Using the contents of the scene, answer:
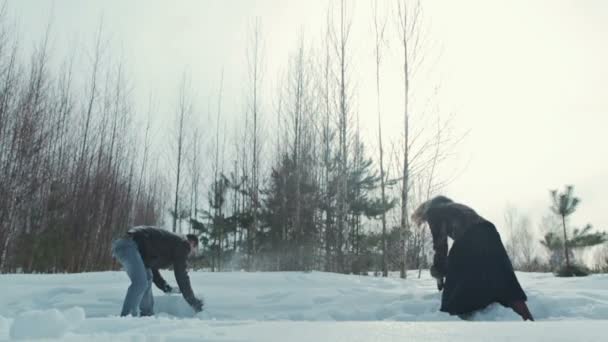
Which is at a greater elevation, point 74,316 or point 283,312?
point 74,316

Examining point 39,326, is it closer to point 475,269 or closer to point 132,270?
point 132,270

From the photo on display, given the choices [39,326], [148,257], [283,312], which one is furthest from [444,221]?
[39,326]

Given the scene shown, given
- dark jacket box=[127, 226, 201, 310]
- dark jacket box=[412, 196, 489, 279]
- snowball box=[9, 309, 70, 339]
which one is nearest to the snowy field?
snowball box=[9, 309, 70, 339]

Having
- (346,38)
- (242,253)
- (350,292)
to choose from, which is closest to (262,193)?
(242,253)

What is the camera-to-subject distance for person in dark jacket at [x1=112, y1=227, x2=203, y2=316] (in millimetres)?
4734

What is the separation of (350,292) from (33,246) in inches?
330

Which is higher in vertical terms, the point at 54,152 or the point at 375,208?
the point at 54,152

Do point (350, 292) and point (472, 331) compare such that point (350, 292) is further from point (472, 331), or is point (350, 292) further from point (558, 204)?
point (558, 204)

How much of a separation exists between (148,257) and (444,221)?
11.0 ft

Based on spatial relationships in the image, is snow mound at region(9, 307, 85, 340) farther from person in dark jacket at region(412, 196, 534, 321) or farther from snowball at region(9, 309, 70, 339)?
person in dark jacket at region(412, 196, 534, 321)

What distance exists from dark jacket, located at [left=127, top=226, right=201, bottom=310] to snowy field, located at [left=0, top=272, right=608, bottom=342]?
17.1 inches

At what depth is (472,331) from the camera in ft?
6.32

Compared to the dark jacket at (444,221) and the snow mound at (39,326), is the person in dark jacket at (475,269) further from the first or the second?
the snow mound at (39,326)

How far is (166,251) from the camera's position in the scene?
5078 millimetres
